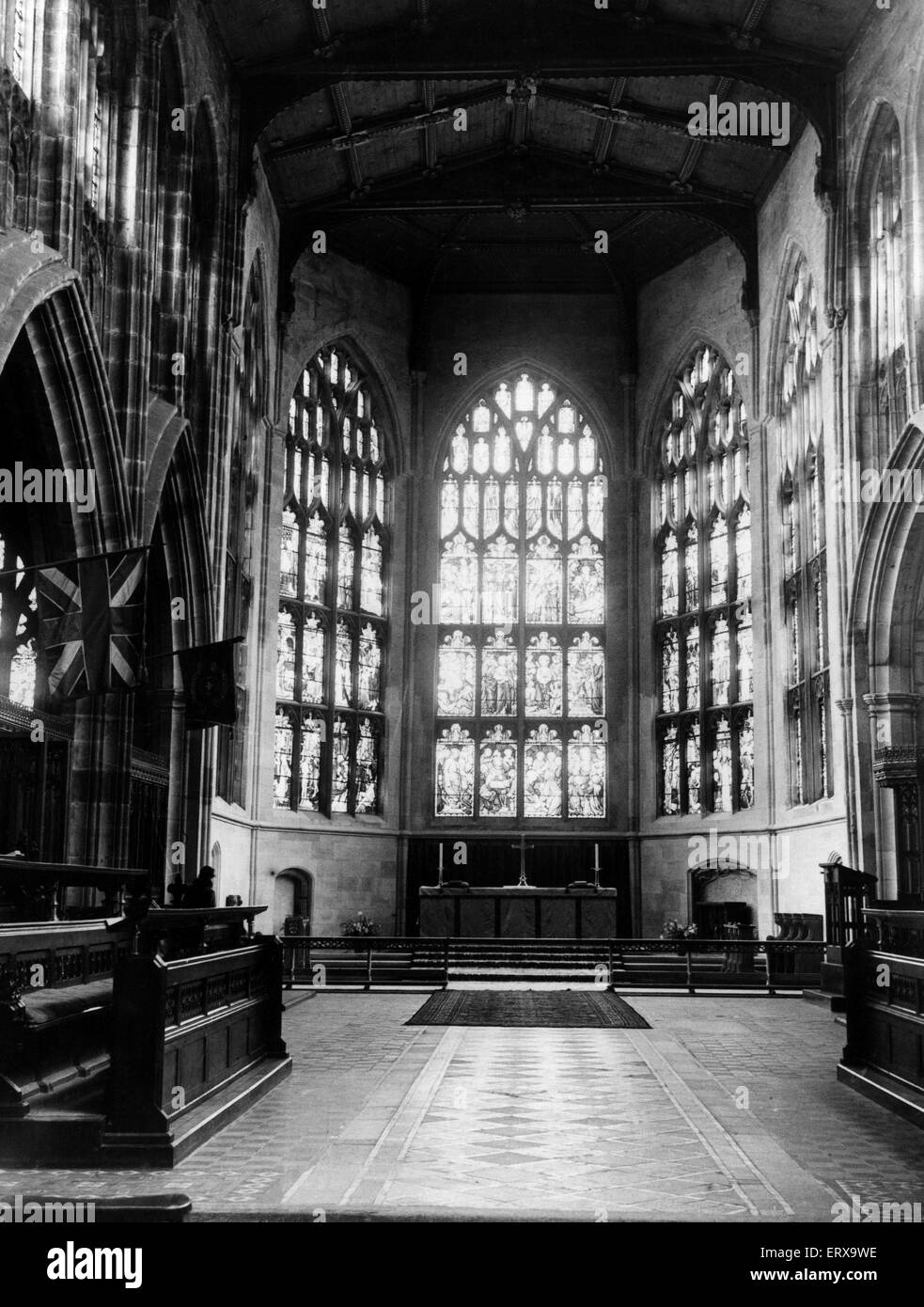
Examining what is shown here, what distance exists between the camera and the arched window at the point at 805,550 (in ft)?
66.8

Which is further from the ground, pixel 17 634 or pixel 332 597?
pixel 332 597

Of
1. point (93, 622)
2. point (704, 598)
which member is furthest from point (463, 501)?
point (93, 622)

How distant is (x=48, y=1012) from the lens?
660cm

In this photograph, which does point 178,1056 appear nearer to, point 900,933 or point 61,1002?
point 61,1002

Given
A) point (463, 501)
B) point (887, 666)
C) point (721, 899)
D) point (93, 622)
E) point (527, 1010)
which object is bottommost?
point (527, 1010)

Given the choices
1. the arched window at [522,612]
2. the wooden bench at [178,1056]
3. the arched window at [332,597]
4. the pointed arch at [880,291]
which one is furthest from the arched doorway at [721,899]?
the wooden bench at [178,1056]

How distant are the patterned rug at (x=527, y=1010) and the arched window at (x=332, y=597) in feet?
27.6

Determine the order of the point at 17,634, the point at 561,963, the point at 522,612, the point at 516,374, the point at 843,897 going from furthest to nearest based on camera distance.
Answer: the point at 516,374
the point at 522,612
the point at 561,963
the point at 843,897
the point at 17,634

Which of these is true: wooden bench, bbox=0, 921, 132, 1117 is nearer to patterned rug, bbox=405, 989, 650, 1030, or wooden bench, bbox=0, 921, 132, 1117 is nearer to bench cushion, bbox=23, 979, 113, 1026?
bench cushion, bbox=23, 979, 113, 1026

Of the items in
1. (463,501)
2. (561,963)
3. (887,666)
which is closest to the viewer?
(887,666)

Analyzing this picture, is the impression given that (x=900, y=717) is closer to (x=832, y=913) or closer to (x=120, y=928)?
(x=832, y=913)

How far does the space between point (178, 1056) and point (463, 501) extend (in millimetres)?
20822

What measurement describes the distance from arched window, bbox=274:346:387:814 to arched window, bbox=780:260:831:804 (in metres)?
7.96

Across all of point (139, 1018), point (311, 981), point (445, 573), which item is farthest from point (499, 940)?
point (139, 1018)
